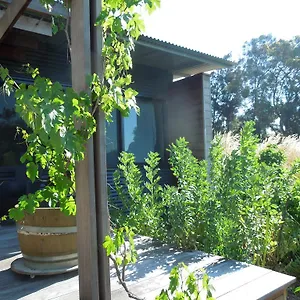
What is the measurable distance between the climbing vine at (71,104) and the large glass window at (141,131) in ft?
12.9

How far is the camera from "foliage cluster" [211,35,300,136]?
786 inches

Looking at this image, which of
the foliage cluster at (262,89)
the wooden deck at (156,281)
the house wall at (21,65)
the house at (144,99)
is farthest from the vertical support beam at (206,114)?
the foliage cluster at (262,89)

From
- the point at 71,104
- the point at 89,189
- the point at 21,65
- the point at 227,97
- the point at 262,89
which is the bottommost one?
the point at 89,189

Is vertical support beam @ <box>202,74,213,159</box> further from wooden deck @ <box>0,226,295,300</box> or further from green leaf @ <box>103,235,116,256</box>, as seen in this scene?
green leaf @ <box>103,235,116,256</box>

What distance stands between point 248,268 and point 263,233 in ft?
2.21

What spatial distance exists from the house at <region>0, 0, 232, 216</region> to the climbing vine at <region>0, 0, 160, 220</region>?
7.83 feet

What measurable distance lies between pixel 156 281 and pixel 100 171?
0.85m

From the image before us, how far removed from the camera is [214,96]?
2269cm

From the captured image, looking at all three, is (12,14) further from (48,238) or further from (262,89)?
(262,89)

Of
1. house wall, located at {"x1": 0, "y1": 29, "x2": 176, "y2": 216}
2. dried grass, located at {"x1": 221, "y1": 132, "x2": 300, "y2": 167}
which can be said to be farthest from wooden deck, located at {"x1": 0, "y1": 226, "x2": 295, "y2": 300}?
dried grass, located at {"x1": 221, "y1": 132, "x2": 300, "y2": 167}

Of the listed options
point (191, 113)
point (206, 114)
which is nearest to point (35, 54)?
point (191, 113)

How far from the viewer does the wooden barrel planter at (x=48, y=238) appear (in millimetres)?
1791

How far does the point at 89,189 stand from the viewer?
1.27 meters

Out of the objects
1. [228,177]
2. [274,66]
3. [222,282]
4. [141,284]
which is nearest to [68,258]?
[141,284]
